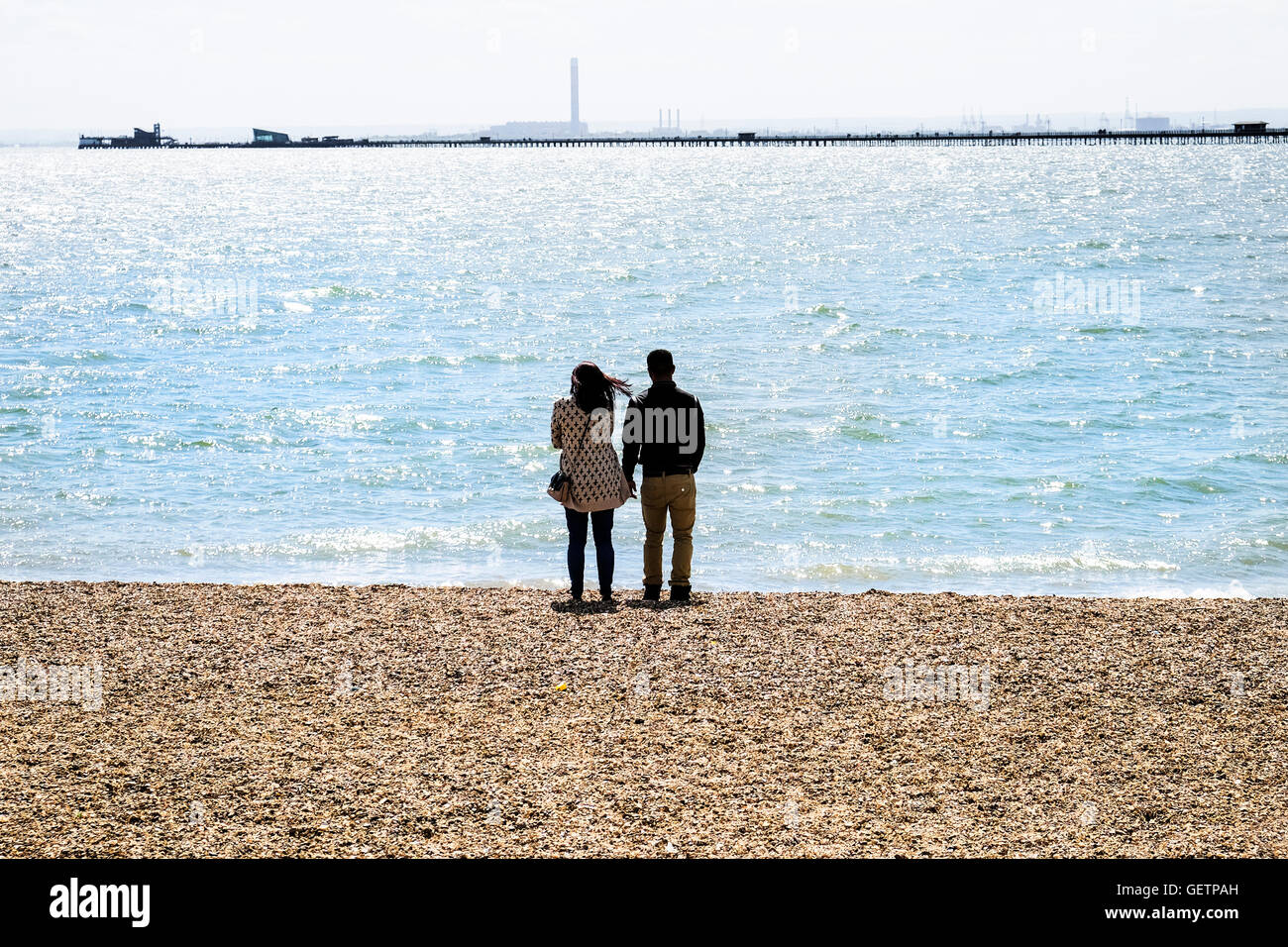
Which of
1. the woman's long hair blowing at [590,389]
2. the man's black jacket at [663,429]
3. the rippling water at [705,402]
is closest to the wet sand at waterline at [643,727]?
the man's black jacket at [663,429]

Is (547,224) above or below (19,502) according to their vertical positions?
above

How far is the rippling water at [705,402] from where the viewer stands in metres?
14.0

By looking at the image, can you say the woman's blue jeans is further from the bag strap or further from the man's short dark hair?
the man's short dark hair

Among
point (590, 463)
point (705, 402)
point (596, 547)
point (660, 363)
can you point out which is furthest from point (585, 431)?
point (705, 402)

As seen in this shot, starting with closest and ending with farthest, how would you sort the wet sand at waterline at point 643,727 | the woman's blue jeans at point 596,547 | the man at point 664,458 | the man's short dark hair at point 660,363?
the wet sand at waterline at point 643,727
the man's short dark hair at point 660,363
the man at point 664,458
the woman's blue jeans at point 596,547

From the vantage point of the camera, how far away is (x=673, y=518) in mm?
10109

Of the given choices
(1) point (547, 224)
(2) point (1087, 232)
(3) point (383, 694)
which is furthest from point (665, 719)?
(1) point (547, 224)

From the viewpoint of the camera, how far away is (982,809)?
20.2 ft

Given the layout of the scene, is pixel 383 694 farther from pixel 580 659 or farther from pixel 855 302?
pixel 855 302

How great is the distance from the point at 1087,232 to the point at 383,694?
198 feet

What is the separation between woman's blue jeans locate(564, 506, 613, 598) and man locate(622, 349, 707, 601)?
0.96 ft

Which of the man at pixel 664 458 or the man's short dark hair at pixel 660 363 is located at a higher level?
the man's short dark hair at pixel 660 363

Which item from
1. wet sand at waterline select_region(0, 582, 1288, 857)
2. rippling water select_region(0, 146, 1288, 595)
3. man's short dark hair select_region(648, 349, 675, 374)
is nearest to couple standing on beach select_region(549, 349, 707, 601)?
man's short dark hair select_region(648, 349, 675, 374)

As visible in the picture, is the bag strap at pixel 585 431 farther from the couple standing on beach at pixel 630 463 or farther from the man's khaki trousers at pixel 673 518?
the man's khaki trousers at pixel 673 518
